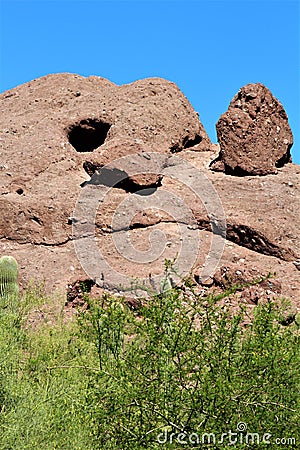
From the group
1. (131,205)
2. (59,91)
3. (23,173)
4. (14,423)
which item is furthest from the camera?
(59,91)

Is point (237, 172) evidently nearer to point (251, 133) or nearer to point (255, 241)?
point (251, 133)

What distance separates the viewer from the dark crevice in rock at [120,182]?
1205 cm

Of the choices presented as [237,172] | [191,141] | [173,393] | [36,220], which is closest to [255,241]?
[237,172]

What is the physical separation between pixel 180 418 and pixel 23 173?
34.0 ft

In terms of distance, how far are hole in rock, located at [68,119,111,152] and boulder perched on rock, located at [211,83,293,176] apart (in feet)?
10.4

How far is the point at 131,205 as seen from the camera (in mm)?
11812

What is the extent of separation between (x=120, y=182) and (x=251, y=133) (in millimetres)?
2711

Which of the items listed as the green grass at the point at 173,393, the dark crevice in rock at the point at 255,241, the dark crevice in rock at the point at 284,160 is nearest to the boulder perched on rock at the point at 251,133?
the dark crevice in rock at the point at 284,160

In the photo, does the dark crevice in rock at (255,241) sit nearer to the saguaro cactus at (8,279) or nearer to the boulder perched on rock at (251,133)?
the boulder perched on rock at (251,133)

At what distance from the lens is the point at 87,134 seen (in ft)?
49.4

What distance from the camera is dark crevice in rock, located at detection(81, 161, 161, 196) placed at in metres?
12.0

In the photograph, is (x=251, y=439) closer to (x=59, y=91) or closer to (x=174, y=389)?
(x=174, y=389)

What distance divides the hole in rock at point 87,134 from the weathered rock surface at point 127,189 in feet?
0.08

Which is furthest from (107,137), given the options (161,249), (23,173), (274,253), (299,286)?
(299,286)
